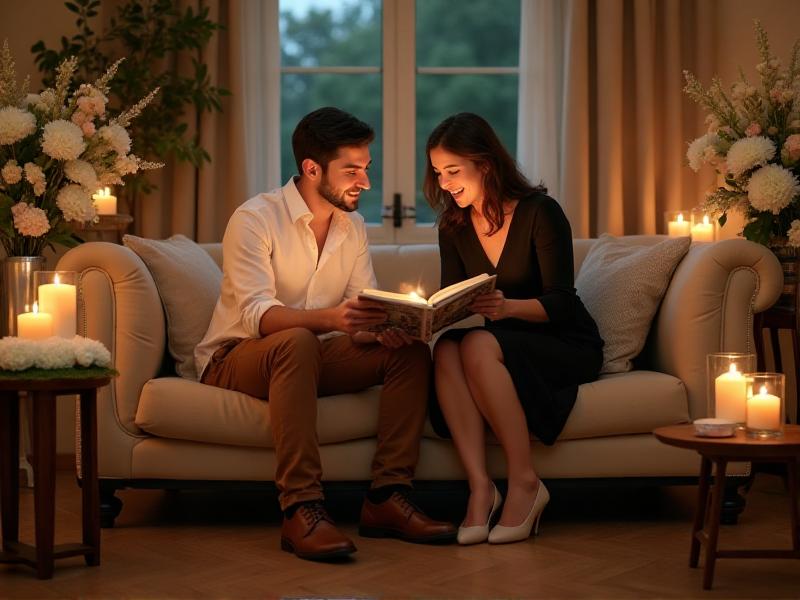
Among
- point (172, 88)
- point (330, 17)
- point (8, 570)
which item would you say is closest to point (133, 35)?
point (172, 88)

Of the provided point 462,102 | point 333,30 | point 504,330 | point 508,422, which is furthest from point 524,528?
point 333,30

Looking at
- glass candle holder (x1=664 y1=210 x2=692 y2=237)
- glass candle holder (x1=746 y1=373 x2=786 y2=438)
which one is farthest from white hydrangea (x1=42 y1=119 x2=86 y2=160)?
Result: glass candle holder (x1=664 y1=210 x2=692 y2=237)

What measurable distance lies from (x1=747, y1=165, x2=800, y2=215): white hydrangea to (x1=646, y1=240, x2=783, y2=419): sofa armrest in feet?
1.33

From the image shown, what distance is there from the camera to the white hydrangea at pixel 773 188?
3.37 m

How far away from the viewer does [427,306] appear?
256 centimetres

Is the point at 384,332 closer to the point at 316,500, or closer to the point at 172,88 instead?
the point at 316,500

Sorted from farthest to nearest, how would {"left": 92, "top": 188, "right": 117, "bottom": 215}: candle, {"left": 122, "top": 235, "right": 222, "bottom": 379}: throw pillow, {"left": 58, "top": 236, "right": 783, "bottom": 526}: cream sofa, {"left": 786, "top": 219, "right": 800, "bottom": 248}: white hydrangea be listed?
{"left": 92, "top": 188, "right": 117, "bottom": 215}: candle < {"left": 786, "top": 219, "right": 800, "bottom": 248}: white hydrangea < {"left": 122, "top": 235, "right": 222, "bottom": 379}: throw pillow < {"left": 58, "top": 236, "right": 783, "bottom": 526}: cream sofa

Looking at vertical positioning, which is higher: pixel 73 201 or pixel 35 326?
pixel 73 201

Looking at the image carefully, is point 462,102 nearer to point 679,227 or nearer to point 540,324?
point 679,227

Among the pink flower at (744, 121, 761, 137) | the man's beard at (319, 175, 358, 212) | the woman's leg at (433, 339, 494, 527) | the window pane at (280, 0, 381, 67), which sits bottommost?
the woman's leg at (433, 339, 494, 527)

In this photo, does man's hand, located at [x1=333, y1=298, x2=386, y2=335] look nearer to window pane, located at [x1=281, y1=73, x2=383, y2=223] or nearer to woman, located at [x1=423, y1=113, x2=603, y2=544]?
woman, located at [x1=423, y1=113, x2=603, y2=544]

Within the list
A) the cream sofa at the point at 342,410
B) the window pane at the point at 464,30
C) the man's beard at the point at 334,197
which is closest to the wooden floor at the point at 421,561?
the cream sofa at the point at 342,410

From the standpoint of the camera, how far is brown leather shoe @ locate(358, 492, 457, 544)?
277 centimetres

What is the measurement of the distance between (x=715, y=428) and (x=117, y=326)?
5.34 ft
